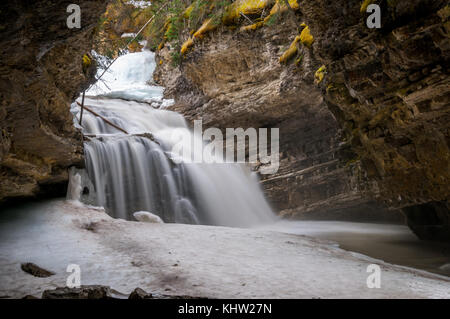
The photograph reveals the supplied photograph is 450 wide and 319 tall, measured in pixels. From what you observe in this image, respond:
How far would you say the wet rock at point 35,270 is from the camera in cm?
343

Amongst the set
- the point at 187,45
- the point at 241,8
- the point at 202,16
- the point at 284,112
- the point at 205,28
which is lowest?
Result: the point at 284,112

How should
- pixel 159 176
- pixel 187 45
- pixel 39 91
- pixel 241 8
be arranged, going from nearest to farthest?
pixel 39 91 → pixel 159 176 → pixel 241 8 → pixel 187 45

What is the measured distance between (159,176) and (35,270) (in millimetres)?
7947

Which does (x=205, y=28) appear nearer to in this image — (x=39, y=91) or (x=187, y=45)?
(x=187, y=45)

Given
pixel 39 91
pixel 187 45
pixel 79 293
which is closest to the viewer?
pixel 79 293

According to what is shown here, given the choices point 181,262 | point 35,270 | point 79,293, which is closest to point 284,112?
point 181,262

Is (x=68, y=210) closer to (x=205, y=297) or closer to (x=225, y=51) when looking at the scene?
(x=205, y=297)

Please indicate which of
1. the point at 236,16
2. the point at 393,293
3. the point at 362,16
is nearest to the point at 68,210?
the point at 393,293

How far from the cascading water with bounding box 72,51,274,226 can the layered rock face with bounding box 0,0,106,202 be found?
2518mm

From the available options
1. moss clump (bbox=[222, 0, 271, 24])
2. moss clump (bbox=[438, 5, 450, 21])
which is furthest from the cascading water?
moss clump (bbox=[438, 5, 450, 21])

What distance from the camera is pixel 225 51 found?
12.9 metres

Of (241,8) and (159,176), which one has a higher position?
(241,8)

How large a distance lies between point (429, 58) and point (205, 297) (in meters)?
4.61

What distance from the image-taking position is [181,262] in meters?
3.82
